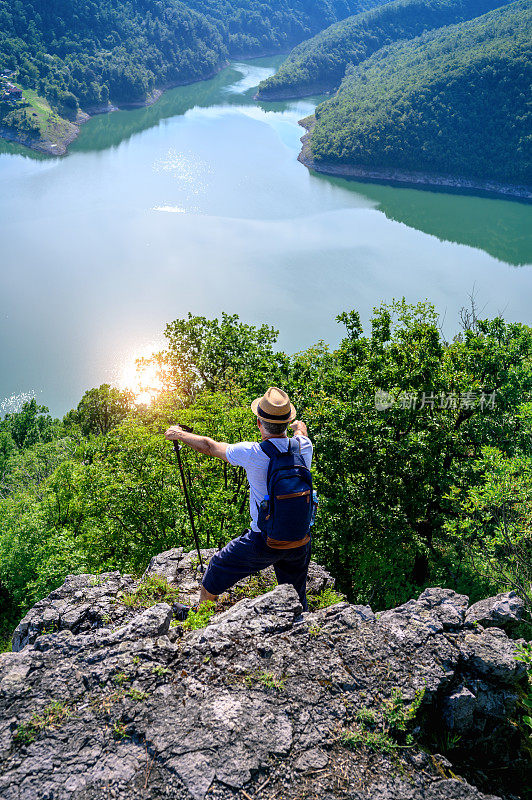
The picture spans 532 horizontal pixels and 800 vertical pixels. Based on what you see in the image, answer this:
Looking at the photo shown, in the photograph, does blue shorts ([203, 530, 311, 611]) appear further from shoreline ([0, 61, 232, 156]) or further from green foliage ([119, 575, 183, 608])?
shoreline ([0, 61, 232, 156])

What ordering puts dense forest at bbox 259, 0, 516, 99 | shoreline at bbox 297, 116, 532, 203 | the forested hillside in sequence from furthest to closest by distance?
the forested hillside
dense forest at bbox 259, 0, 516, 99
shoreline at bbox 297, 116, 532, 203

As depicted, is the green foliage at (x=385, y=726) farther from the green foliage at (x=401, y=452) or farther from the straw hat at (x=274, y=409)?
the green foliage at (x=401, y=452)

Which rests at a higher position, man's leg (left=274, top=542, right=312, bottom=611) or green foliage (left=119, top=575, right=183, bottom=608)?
man's leg (left=274, top=542, right=312, bottom=611)

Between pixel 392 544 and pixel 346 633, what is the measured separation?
829 cm

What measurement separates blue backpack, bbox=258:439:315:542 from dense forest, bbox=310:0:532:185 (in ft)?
321

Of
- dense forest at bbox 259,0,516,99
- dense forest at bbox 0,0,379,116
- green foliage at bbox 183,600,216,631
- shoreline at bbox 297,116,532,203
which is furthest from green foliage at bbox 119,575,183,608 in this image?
dense forest at bbox 259,0,516,99

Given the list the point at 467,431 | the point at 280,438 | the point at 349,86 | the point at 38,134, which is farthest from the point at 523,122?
the point at 280,438

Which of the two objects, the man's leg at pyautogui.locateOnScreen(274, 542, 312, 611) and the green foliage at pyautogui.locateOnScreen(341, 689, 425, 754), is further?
the man's leg at pyautogui.locateOnScreen(274, 542, 312, 611)

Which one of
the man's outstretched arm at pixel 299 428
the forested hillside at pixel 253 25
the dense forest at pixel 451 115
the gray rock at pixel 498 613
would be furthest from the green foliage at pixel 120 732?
the forested hillside at pixel 253 25

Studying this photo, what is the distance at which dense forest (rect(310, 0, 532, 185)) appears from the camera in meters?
97.4

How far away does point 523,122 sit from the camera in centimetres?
10388

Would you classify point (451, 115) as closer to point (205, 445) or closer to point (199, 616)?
point (205, 445)

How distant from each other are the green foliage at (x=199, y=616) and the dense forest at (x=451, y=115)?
9821 centimetres

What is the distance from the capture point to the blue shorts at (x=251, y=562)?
5.06 metres
